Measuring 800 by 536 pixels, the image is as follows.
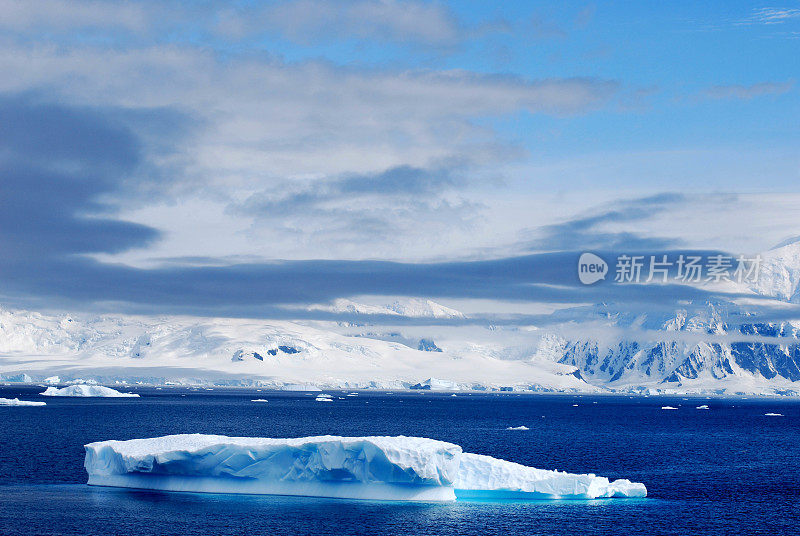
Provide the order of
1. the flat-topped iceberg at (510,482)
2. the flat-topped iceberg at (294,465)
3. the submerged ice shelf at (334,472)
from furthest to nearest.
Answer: the flat-topped iceberg at (510,482), the submerged ice shelf at (334,472), the flat-topped iceberg at (294,465)

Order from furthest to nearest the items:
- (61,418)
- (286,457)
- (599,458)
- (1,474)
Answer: (61,418)
(599,458)
(1,474)
(286,457)

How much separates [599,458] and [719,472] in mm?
12307

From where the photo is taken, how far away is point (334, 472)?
1971 inches

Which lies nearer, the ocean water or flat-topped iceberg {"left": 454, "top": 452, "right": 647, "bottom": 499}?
the ocean water

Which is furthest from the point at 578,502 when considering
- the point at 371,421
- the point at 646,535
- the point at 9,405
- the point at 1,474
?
the point at 9,405

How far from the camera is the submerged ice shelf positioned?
159ft

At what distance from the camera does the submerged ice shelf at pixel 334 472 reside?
48594 mm

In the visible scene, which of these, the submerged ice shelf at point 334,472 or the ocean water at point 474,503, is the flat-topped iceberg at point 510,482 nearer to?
the submerged ice shelf at point 334,472

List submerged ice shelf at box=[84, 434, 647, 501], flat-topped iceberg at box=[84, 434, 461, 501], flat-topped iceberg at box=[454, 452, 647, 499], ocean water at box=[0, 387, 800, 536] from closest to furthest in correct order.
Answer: ocean water at box=[0, 387, 800, 536], flat-topped iceberg at box=[84, 434, 461, 501], submerged ice shelf at box=[84, 434, 647, 501], flat-topped iceberg at box=[454, 452, 647, 499]

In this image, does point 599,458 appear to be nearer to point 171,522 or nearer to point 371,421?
point 171,522

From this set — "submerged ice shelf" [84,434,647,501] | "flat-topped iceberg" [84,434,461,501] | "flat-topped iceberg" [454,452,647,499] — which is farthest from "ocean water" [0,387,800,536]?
"flat-topped iceberg" [84,434,461,501]

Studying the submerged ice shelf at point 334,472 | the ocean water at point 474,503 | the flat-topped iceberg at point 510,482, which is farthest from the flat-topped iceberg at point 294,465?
the flat-topped iceberg at point 510,482

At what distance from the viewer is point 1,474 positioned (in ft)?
199

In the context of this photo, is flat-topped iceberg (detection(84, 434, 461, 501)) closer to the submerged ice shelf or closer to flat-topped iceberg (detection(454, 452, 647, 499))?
the submerged ice shelf
